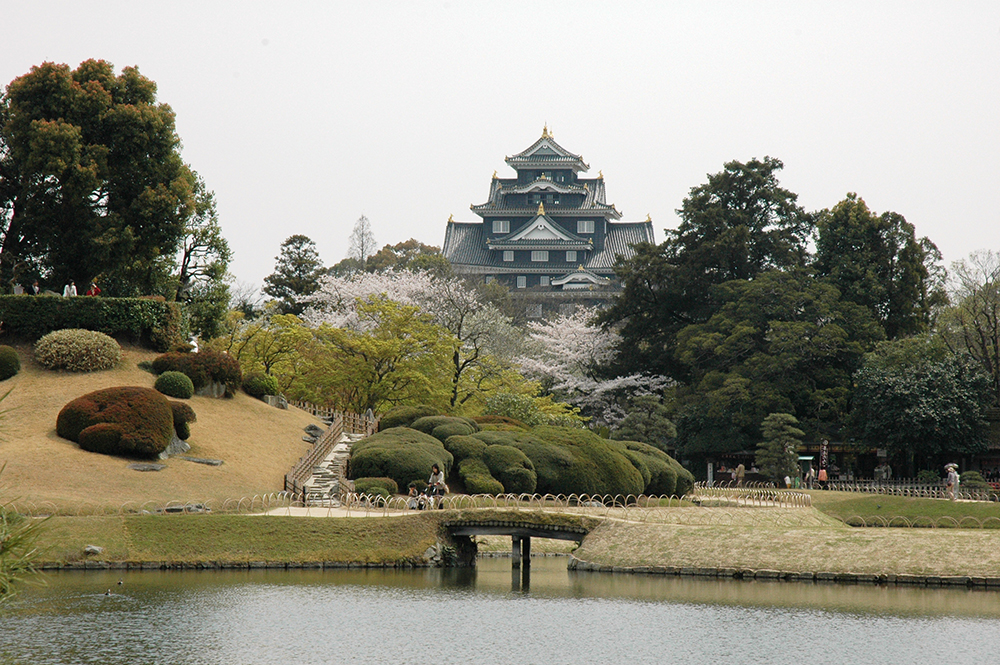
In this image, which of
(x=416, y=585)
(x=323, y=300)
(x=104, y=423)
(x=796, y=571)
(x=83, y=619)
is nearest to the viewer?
(x=83, y=619)

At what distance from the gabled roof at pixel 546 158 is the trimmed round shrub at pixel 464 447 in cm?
6318

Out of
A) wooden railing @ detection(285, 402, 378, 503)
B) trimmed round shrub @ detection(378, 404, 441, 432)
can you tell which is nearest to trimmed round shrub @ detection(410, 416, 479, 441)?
trimmed round shrub @ detection(378, 404, 441, 432)

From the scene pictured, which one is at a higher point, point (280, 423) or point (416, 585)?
point (280, 423)

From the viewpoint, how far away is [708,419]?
51719 mm

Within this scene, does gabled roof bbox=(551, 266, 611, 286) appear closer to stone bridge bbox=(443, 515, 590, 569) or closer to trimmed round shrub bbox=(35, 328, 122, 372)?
trimmed round shrub bbox=(35, 328, 122, 372)

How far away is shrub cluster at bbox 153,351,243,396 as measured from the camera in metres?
39.6

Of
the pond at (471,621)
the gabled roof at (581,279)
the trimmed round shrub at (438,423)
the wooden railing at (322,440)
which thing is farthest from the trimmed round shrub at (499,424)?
the gabled roof at (581,279)

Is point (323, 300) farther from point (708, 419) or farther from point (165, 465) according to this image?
point (165, 465)

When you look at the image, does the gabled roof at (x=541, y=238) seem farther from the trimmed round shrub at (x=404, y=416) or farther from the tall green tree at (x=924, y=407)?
the trimmed round shrub at (x=404, y=416)

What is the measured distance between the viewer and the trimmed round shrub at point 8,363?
121 feet

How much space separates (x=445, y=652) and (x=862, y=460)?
125 ft

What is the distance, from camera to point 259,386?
42500 millimetres

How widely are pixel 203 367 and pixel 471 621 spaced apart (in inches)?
891

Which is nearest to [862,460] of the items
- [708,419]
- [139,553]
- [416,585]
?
[708,419]
